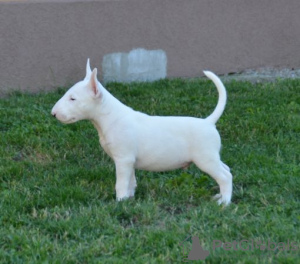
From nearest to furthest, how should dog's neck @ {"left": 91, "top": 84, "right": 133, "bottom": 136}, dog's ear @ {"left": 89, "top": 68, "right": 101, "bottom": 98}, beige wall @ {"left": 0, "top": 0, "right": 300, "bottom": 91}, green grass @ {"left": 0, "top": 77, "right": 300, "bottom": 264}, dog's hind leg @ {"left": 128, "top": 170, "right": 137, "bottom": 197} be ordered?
1. green grass @ {"left": 0, "top": 77, "right": 300, "bottom": 264}
2. dog's ear @ {"left": 89, "top": 68, "right": 101, "bottom": 98}
3. dog's neck @ {"left": 91, "top": 84, "right": 133, "bottom": 136}
4. dog's hind leg @ {"left": 128, "top": 170, "right": 137, "bottom": 197}
5. beige wall @ {"left": 0, "top": 0, "right": 300, "bottom": 91}

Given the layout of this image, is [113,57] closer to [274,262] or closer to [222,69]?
[222,69]

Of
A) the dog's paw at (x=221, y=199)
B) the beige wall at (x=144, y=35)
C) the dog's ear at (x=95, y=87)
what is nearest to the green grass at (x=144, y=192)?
the dog's paw at (x=221, y=199)

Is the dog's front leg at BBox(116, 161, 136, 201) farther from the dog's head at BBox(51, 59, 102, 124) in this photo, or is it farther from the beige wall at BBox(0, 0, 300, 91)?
the beige wall at BBox(0, 0, 300, 91)

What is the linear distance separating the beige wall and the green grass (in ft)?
2.23

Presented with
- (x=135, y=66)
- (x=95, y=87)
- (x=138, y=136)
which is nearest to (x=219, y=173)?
(x=138, y=136)

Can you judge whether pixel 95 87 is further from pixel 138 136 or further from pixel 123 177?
pixel 123 177

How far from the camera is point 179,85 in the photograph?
9531 mm

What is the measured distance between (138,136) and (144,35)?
15.5 feet

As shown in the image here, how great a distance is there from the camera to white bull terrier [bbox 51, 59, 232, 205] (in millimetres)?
5465

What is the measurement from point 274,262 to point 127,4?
6.05m

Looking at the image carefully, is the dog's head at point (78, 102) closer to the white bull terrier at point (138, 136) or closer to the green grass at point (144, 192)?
A: the white bull terrier at point (138, 136)

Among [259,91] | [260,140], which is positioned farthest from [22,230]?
[259,91]

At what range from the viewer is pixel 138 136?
18.1ft

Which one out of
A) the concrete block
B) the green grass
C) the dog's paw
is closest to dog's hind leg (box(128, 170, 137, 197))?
the green grass
